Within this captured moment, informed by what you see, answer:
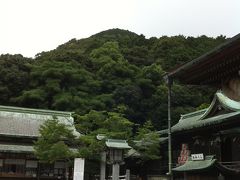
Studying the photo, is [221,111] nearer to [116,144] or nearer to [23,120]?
[116,144]

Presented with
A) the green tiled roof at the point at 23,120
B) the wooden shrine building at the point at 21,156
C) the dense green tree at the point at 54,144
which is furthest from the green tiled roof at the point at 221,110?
the green tiled roof at the point at 23,120

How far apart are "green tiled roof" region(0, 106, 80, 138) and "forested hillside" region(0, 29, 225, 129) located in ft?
35.1

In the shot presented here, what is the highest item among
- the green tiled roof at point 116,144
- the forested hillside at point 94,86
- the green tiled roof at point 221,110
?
the forested hillside at point 94,86

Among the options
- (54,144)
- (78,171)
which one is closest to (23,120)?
(54,144)

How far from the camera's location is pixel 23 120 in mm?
32469

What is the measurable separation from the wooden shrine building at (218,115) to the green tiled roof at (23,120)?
45.0 ft

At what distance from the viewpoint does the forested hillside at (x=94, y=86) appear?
Answer: 48.2 metres

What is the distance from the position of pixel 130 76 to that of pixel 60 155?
3317cm

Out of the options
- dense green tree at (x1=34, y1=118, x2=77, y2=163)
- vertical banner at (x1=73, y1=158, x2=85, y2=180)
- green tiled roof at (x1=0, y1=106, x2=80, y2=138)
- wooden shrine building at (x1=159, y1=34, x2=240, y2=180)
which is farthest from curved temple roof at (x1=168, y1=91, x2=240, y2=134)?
green tiled roof at (x1=0, y1=106, x2=80, y2=138)

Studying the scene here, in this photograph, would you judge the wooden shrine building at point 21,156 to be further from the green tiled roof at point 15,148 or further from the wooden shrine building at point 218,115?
the wooden shrine building at point 218,115

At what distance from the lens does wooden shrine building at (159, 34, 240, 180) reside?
48.1 feet

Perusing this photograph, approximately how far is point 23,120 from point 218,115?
20.4 metres

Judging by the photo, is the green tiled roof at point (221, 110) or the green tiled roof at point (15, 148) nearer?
the green tiled roof at point (221, 110)

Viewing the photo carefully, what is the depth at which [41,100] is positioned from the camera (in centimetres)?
4812
